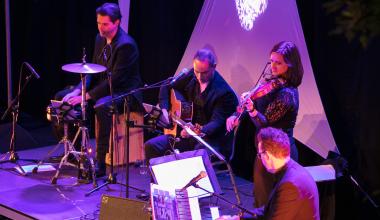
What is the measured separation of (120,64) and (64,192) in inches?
55.7

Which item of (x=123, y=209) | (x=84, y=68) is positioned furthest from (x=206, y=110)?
(x=123, y=209)

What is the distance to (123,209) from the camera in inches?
194

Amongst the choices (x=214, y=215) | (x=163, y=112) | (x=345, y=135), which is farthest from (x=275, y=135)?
(x=163, y=112)

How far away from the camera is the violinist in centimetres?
525

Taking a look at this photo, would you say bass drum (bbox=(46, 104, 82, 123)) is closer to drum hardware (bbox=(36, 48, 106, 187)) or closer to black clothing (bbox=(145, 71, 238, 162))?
drum hardware (bbox=(36, 48, 106, 187))

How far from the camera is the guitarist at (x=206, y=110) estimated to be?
20.3ft

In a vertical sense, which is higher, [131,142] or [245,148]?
[245,148]

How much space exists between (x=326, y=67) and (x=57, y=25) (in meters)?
5.01

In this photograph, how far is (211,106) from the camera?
634 cm

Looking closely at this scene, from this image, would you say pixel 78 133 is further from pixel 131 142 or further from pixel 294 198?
pixel 294 198

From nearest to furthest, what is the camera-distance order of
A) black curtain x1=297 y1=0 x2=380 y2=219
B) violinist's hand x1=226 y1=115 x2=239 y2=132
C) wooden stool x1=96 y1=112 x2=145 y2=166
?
black curtain x1=297 y1=0 x2=380 y2=219 → violinist's hand x1=226 y1=115 x2=239 y2=132 → wooden stool x1=96 y1=112 x2=145 y2=166

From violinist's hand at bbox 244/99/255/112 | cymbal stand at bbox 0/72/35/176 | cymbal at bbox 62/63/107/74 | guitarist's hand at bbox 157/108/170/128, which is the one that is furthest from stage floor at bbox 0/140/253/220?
cymbal at bbox 62/63/107/74

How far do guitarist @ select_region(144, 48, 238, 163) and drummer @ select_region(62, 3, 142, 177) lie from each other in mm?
646

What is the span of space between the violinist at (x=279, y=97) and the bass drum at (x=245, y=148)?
1439 millimetres
